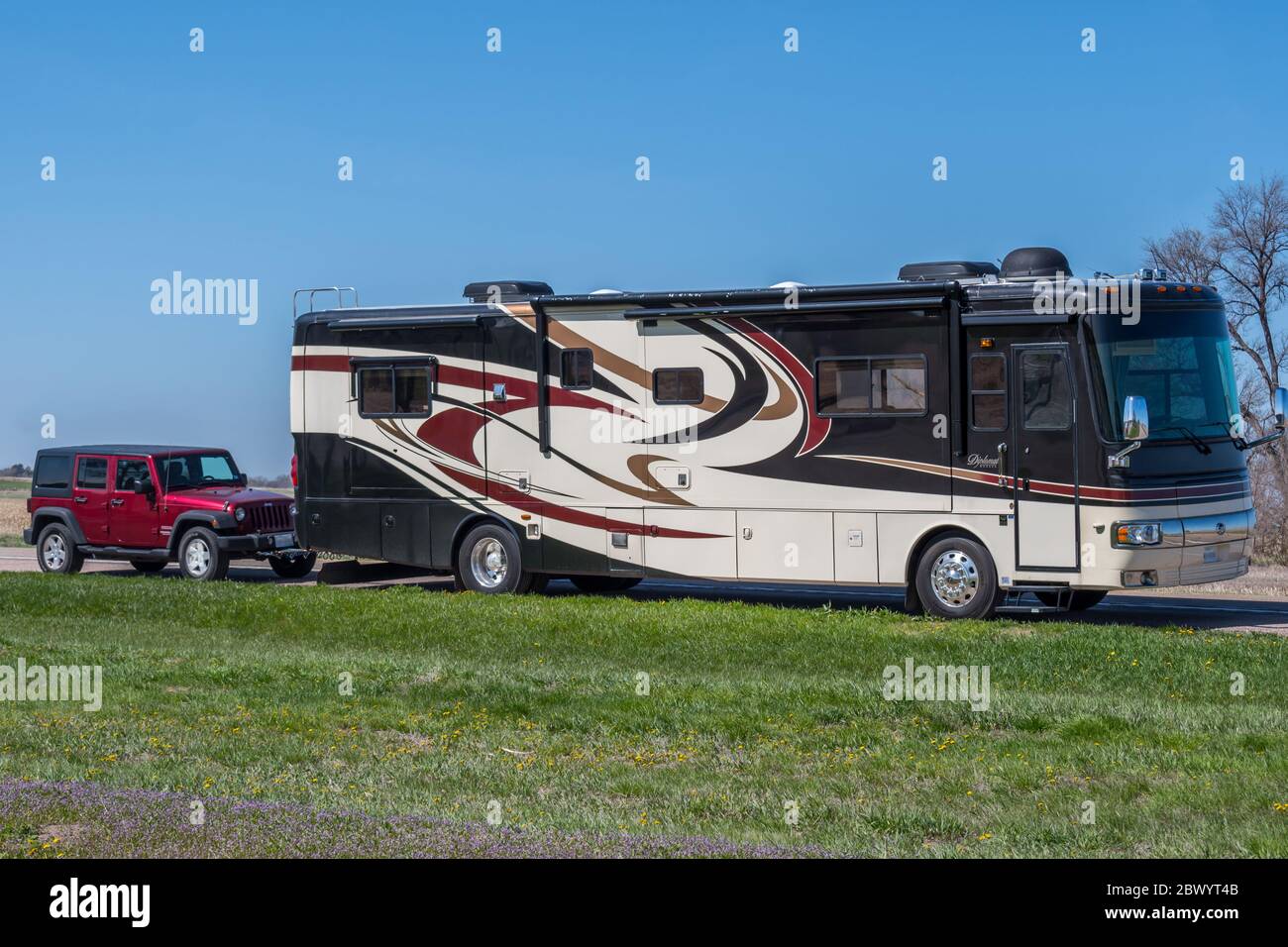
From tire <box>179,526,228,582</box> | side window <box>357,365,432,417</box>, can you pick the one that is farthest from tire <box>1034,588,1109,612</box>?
tire <box>179,526,228,582</box>

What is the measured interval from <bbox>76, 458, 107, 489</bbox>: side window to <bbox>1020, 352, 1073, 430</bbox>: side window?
15.0m

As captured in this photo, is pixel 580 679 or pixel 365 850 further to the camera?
pixel 580 679

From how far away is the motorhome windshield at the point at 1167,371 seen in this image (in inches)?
604

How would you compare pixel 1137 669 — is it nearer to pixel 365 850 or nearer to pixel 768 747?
pixel 768 747

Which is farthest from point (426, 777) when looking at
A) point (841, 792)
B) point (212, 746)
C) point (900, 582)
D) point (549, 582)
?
point (549, 582)

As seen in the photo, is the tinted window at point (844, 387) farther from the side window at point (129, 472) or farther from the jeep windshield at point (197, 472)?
the side window at point (129, 472)

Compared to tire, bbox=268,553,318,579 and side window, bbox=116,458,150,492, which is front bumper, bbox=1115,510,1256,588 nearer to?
tire, bbox=268,553,318,579

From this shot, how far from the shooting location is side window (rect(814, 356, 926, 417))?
53.6 ft

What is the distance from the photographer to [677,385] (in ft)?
58.6

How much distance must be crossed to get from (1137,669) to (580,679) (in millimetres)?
4746

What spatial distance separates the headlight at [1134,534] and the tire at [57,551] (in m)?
16.6

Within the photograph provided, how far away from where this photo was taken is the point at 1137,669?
12.7 metres

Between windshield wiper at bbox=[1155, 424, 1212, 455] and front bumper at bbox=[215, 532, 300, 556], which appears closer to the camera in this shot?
windshield wiper at bbox=[1155, 424, 1212, 455]

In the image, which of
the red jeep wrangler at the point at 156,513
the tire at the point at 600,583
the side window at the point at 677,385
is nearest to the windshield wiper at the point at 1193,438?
the side window at the point at 677,385
